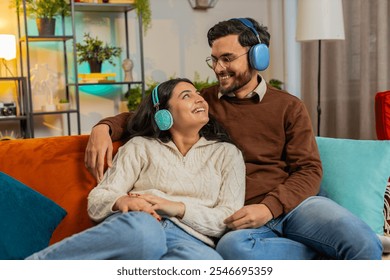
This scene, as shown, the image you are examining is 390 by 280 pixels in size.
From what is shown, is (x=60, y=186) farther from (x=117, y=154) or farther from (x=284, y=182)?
(x=284, y=182)

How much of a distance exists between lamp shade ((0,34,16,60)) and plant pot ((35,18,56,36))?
0.22 m

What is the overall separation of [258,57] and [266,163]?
38 cm

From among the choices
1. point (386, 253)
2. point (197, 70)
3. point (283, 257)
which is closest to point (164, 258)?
point (283, 257)

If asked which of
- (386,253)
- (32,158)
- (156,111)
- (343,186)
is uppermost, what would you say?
(156,111)

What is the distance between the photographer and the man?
1825 mm

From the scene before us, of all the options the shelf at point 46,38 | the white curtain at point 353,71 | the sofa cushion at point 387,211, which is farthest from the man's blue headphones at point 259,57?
the shelf at point 46,38

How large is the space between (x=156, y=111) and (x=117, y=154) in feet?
0.66

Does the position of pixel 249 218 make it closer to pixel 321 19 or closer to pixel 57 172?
pixel 57 172

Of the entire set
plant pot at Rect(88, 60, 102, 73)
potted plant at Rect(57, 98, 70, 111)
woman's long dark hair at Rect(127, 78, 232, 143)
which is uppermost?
plant pot at Rect(88, 60, 102, 73)

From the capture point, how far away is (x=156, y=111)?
207cm

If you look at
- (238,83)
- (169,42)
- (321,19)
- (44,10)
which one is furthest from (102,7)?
(238,83)

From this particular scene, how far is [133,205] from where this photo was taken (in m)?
1.78

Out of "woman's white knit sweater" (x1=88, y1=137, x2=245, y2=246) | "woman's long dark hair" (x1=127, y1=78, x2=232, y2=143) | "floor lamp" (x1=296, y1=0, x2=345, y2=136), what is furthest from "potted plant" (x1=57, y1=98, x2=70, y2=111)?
"woman's white knit sweater" (x1=88, y1=137, x2=245, y2=246)

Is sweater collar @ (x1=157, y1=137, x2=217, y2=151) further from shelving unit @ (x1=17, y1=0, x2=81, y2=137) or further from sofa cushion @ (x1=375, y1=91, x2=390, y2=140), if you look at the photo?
shelving unit @ (x1=17, y1=0, x2=81, y2=137)
